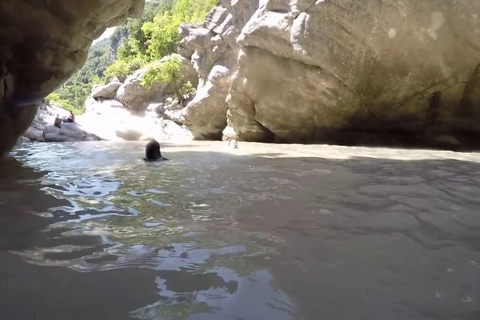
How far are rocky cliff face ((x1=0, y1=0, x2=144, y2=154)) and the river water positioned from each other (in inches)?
111

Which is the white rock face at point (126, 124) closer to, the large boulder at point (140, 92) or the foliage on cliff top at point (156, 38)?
the large boulder at point (140, 92)

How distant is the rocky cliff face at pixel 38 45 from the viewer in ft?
20.8

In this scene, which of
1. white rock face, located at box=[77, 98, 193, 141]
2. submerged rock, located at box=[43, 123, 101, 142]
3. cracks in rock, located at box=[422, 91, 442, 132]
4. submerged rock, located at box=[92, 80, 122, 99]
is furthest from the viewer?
submerged rock, located at box=[92, 80, 122, 99]

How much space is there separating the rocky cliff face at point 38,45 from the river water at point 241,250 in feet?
9.27

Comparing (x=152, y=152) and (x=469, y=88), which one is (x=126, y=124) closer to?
(x=152, y=152)

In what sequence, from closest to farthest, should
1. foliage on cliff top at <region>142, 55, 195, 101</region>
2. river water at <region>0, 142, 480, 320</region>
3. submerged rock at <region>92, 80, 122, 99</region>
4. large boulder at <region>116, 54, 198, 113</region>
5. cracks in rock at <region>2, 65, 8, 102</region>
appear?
river water at <region>0, 142, 480, 320</region> → cracks in rock at <region>2, 65, 8, 102</region> → foliage on cliff top at <region>142, 55, 195, 101</region> → large boulder at <region>116, 54, 198, 113</region> → submerged rock at <region>92, 80, 122, 99</region>

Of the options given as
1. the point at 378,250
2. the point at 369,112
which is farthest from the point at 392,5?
the point at 378,250

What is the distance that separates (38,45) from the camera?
267 inches

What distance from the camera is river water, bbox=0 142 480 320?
177 centimetres

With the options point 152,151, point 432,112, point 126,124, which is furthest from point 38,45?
point 126,124

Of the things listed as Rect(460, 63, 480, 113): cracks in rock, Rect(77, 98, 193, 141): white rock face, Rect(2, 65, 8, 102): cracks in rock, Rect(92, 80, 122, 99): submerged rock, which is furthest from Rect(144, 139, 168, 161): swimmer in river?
Rect(92, 80, 122, 99): submerged rock

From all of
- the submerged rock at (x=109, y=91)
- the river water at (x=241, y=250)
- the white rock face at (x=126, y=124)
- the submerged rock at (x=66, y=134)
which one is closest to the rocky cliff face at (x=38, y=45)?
the river water at (x=241, y=250)

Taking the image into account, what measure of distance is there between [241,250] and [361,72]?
996cm

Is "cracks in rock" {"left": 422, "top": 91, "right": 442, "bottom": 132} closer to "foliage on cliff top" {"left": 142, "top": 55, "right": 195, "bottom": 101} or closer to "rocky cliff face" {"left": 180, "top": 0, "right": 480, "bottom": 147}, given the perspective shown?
"rocky cliff face" {"left": 180, "top": 0, "right": 480, "bottom": 147}
